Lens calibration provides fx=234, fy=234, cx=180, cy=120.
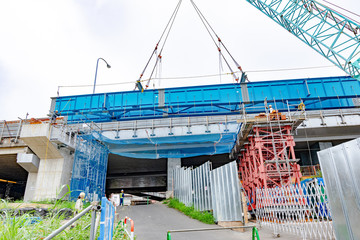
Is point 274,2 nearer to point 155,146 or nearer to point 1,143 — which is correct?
point 155,146

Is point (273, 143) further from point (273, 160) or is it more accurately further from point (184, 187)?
point (184, 187)

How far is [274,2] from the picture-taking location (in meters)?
24.3

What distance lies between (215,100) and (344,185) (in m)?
18.9

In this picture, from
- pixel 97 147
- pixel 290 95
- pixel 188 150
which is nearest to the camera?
pixel 97 147

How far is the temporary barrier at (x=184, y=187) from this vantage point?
15441 millimetres

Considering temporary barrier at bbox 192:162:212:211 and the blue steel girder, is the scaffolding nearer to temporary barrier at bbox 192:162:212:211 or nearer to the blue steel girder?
temporary barrier at bbox 192:162:212:211

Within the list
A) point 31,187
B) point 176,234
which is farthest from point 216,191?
point 31,187

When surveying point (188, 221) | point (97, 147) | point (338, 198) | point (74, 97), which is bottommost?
point (188, 221)

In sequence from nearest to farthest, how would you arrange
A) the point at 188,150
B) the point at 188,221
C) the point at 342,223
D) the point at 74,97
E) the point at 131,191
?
the point at 342,223, the point at 188,221, the point at 188,150, the point at 74,97, the point at 131,191

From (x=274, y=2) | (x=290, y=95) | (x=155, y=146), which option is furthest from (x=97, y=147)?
(x=274, y=2)

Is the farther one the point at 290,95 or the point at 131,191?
the point at 131,191

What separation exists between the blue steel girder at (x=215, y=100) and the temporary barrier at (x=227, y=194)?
1233 cm

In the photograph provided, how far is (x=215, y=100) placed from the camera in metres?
23.2

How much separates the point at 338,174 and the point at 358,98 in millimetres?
23684
